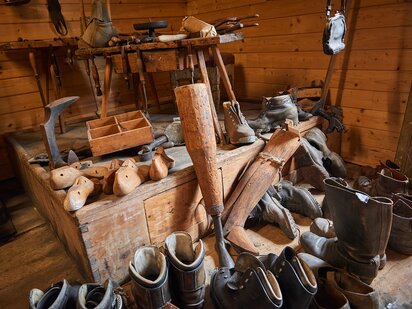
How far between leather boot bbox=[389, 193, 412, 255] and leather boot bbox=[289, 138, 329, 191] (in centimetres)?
50

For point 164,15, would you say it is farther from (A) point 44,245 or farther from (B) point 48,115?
(A) point 44,245

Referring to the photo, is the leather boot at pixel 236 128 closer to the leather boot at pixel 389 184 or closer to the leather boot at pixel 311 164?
the leather boot at pixel 311 164

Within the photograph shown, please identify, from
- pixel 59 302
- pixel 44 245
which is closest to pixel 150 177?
pixel 59 302

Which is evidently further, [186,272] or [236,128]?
[236,128]

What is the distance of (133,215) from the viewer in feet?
4.65

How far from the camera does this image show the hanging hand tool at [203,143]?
1394 millimetres

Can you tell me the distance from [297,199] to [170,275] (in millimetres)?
966

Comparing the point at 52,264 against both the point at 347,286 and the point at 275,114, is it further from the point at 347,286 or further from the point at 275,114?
the point at 275,114

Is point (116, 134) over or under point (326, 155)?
over

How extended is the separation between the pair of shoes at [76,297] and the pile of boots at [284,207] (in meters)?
0.91

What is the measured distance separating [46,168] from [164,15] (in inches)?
93.0

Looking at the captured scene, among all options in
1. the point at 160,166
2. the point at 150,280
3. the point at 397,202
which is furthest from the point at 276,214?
the point at 150,280

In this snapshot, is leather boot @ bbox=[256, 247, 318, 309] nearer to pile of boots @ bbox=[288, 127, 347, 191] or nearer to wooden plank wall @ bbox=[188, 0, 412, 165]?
pile of boots @ bbox=[288, 127, 347, 191]

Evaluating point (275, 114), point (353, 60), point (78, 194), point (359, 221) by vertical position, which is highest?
point (353, 60)
